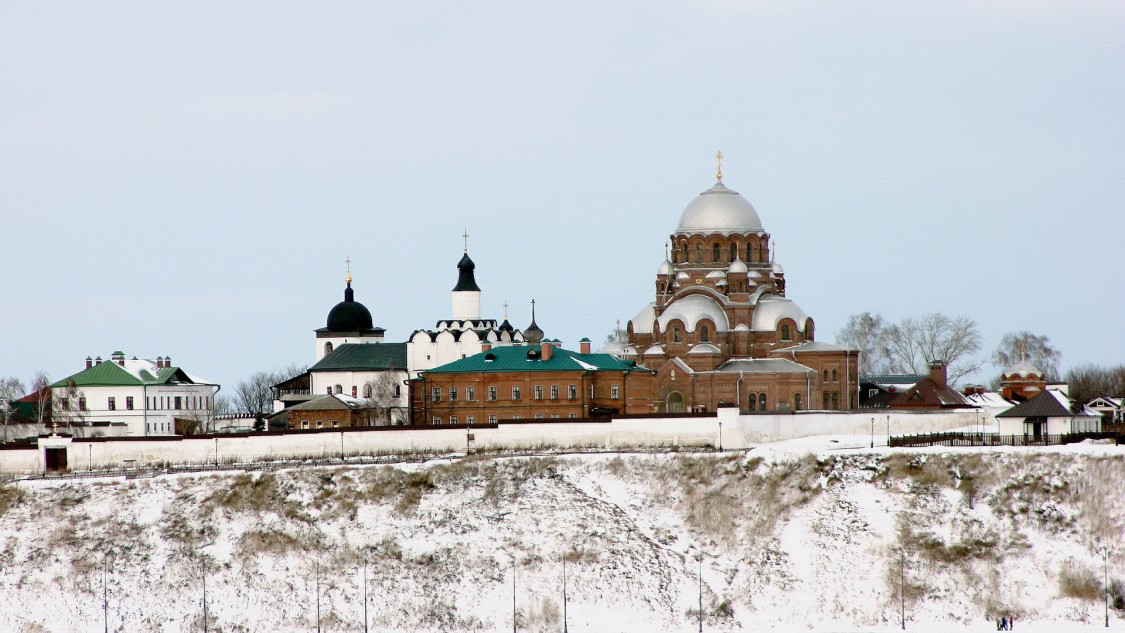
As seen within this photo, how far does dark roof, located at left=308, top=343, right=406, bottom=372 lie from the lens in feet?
293

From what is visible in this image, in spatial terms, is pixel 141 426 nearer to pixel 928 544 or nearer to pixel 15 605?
pixel 15 605

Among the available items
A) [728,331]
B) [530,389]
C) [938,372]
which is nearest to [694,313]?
[728,331]

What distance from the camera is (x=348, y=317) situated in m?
96.1

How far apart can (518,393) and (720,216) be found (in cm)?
1349

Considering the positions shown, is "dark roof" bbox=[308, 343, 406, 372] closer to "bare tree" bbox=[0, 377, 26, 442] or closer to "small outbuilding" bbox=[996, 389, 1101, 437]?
"bare tree" bbox=[0, 377, 26, 442]

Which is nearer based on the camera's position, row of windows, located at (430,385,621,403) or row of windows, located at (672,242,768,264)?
row of windows, located at (430,385,621,403)

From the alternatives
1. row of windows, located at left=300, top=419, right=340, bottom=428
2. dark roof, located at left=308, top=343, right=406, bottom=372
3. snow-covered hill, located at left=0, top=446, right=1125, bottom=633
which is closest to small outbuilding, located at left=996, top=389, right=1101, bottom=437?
snow-covered hill, located at left=0, top=446, right=1125, bottom=633

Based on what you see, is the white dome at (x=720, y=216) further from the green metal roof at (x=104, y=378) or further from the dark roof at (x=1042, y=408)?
the green metal roof at (x=104, y=378)

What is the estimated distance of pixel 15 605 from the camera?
173ft

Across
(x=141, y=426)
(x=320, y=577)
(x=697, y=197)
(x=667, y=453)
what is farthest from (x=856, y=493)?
(x=141, y=426)

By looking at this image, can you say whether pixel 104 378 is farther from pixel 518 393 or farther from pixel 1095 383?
pixel 1095 383

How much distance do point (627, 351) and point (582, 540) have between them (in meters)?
29.5

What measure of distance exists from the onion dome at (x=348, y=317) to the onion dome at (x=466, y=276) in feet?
28.4

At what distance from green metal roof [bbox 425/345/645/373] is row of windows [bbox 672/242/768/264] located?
6.48 metres
